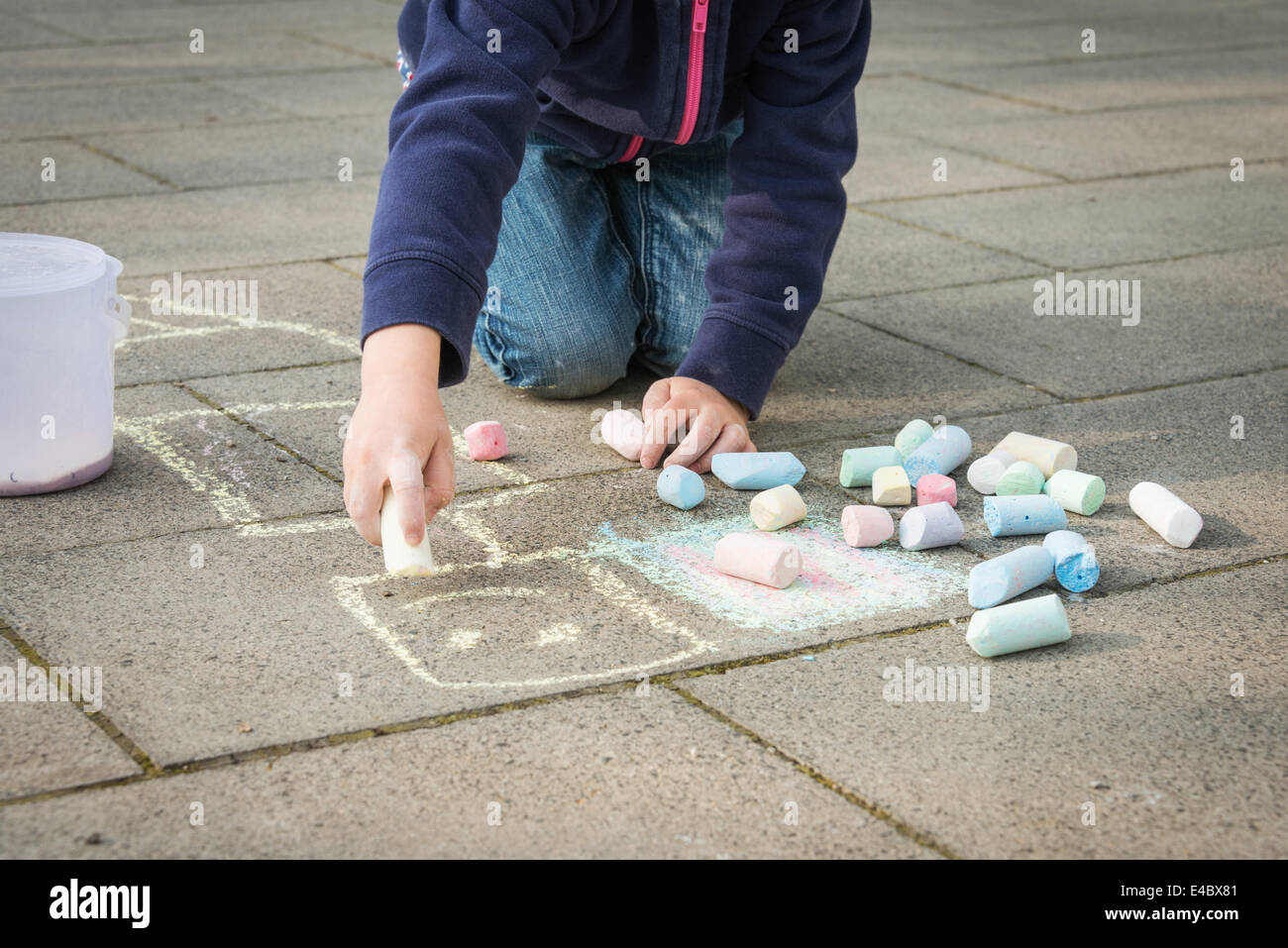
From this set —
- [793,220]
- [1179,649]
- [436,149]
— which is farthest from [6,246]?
[1179,649]

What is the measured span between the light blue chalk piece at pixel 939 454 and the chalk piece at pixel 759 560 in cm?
47

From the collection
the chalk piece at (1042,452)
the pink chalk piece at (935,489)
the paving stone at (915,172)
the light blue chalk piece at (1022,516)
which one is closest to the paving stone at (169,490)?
the pink chalk piece at (935,489)

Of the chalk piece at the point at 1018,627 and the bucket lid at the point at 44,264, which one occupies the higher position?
the bucket lid at the point at 44,264

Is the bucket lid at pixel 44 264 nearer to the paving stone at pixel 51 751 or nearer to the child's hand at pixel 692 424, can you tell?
the paving stone at pixel 51 751

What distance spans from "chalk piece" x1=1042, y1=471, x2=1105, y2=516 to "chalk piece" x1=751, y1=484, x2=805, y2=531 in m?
0.46

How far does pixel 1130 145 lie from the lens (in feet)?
18.2

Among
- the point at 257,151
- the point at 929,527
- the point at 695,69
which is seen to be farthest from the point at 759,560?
the point at 257,151

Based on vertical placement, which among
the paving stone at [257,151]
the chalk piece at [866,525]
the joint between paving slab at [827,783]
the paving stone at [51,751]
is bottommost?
the joint between paving slab at [827,783]

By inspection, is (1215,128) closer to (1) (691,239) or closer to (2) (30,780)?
(1) (691,239)

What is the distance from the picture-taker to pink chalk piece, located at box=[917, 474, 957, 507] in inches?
102

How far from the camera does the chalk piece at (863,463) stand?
267cm

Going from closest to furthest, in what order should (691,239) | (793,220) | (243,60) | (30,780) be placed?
(30,780) → (793,220) → (691,239) → (243,60)

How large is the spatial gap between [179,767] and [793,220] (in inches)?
64.2

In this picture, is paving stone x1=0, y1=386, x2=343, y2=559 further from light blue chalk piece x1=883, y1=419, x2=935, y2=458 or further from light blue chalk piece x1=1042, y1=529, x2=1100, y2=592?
light blue chalk piece x1=1042, y1=529, x2=1100, y2=592
